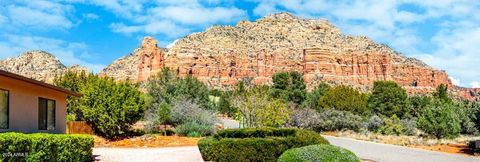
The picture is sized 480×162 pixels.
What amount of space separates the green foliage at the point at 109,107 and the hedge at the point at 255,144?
1162 cm

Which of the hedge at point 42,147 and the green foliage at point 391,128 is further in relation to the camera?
the green foliage at point 391,128

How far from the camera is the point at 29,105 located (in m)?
17.2

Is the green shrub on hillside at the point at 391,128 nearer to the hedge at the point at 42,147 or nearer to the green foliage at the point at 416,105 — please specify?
the green foliage at the point at 416,105

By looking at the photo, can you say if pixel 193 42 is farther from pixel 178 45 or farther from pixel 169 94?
pixel 169 94

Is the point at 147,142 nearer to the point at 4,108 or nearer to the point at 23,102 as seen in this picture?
the point at 23,102

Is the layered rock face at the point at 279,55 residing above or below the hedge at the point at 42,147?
above

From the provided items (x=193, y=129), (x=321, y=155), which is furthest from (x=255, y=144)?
(x=193, y=129)

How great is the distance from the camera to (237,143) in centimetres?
1808

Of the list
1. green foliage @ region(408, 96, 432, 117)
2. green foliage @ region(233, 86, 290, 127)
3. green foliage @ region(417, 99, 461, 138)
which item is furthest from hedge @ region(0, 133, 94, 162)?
green foliage @ region(408, 96, 432, 117)

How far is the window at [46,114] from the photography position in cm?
1859

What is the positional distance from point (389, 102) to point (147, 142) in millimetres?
32986

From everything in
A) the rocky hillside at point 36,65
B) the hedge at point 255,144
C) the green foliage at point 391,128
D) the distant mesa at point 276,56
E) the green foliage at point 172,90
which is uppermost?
the distant mesa at point 276,56

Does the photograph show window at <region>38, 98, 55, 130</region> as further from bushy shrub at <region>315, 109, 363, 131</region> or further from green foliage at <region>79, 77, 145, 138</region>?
bushy shrub at <region>315, 109, 363, 131</region>

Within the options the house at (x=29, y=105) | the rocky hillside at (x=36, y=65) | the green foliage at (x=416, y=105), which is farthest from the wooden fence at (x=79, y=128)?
the rocky hillside at (x=36, y=65)
